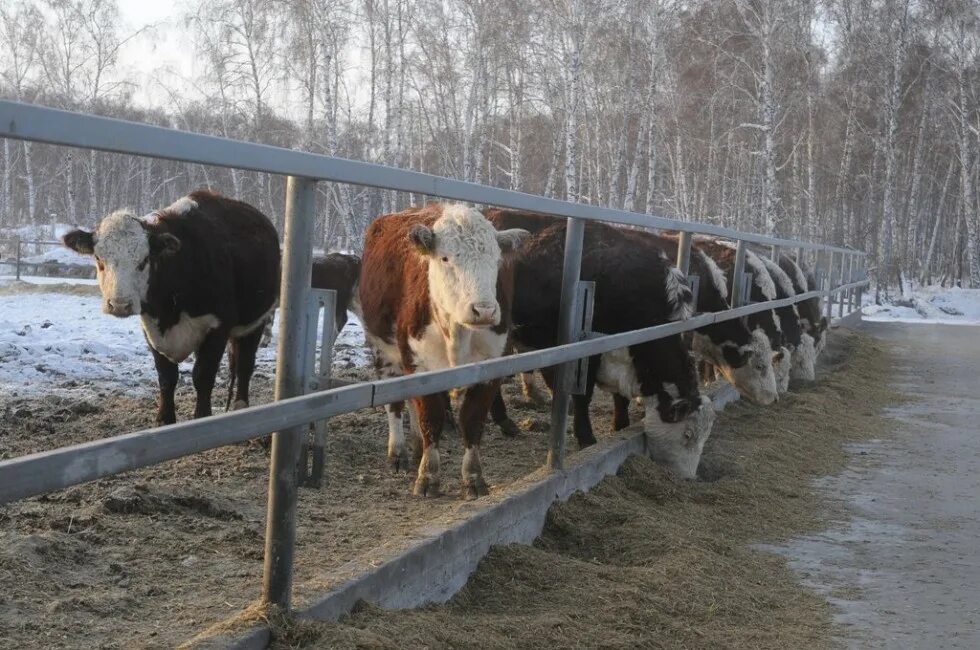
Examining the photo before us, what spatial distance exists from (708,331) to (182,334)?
4958 mm

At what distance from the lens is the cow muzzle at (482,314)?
4.64 meters

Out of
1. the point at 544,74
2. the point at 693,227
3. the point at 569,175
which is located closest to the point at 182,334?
the point at 693,227

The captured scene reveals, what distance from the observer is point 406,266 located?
568cm

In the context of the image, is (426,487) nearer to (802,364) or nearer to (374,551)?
(374,551)

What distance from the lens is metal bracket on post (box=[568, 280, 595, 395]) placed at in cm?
518

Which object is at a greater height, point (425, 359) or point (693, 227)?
point (693, 227)

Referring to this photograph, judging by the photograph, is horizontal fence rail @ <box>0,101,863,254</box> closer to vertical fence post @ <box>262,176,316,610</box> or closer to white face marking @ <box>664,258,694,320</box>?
vertical fence post @ <box>262,176,316,610</box>

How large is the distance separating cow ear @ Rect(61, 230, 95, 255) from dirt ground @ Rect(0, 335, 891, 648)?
1.13m

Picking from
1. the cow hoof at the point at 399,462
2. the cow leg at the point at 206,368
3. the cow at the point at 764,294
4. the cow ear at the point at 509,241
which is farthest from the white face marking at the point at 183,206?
the cow at the point at 764,294

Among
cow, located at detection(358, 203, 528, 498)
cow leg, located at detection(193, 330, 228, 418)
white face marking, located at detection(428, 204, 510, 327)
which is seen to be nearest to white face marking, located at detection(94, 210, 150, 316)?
cow leg, located at detection(193, 330, 228, 418)

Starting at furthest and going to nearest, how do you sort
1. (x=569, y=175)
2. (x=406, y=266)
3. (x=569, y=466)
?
(x=569, y=175)
(x=406, y=266)
(x=569, y=466)

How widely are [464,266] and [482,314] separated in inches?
14.3

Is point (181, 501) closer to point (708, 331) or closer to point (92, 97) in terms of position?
point (708, 331)

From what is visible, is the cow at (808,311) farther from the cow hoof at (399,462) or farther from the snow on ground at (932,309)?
the snow on ground at (932,309)
